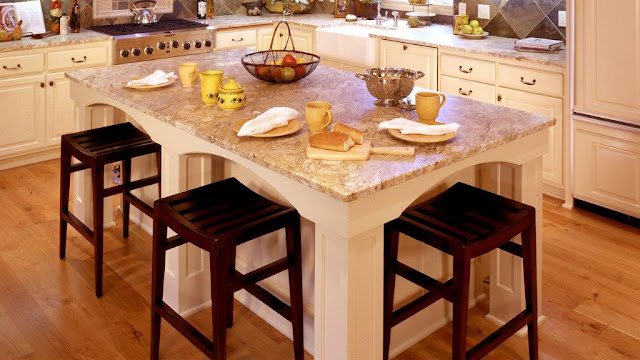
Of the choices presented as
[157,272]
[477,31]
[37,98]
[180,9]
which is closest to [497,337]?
[157,272]

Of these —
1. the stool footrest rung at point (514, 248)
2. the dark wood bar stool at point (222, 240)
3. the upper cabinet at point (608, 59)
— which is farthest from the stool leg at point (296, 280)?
the upper cabinet at point (608, 59)

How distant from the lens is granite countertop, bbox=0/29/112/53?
475cm

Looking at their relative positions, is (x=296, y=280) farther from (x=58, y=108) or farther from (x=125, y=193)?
(x=58, y=108)

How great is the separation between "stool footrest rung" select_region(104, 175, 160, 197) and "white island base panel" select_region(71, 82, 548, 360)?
0.41 metres

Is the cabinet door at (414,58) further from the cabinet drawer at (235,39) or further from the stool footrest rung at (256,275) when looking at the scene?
the stool footrest rung at (256,275)

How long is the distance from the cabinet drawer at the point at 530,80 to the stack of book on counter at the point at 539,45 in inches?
7.3

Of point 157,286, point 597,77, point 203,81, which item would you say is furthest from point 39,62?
point 597,77

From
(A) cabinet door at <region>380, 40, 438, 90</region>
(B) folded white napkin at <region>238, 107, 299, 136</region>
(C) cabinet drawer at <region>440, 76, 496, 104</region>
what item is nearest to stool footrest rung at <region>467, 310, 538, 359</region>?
(B) folded white napkin at <region>238, 107, 299, 136</region>

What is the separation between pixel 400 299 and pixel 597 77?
192 cm

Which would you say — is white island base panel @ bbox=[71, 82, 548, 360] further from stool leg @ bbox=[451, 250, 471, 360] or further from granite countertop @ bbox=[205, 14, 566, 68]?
granite countertop @ bbox=[205, 14, 566, 68]

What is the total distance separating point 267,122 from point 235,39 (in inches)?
146

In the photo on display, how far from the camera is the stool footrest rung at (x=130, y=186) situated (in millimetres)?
3242

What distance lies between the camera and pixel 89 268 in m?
3.50

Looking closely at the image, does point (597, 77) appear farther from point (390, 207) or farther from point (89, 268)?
point (89, 268)
